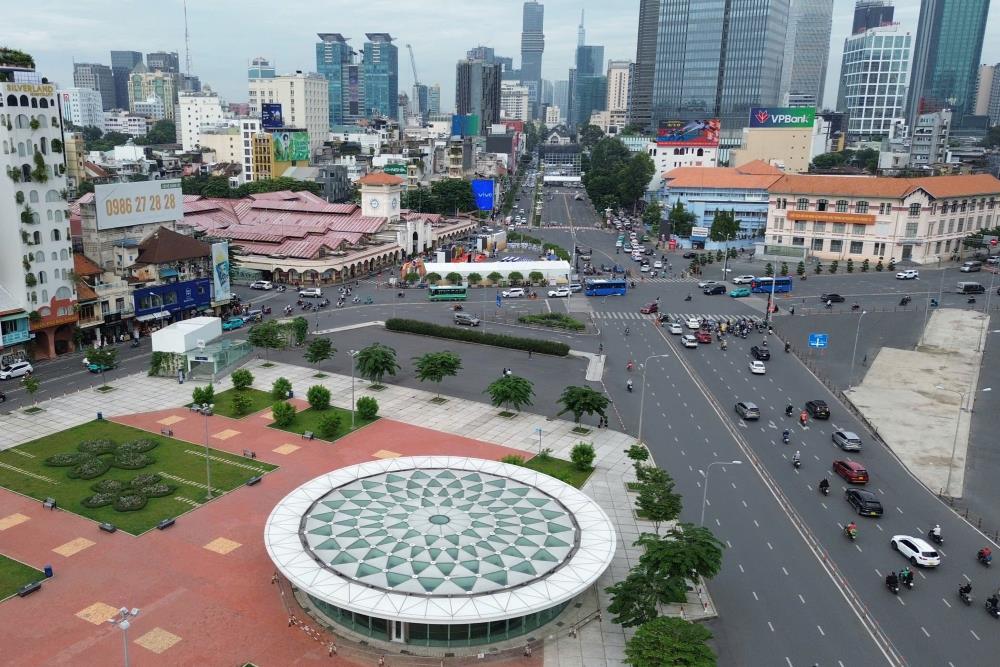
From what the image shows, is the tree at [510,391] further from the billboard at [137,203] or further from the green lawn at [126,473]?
the billboard at [137,203]

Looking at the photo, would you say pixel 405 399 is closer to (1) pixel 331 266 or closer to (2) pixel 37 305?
(2) pixel 37 305

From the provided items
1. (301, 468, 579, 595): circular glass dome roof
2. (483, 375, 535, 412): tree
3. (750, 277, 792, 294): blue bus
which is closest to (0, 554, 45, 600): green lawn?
(301, 468, 579, 595): circular glass dome roof

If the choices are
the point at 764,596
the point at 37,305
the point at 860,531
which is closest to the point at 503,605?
the point at 764,596

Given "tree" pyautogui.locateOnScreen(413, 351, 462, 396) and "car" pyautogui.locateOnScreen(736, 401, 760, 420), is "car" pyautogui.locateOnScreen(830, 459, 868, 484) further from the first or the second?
"tree" pyautogui.locateOnScreen(413, 351, 462, 396)

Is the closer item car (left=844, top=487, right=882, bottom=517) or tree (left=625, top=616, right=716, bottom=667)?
tree (left=625, top=616, right=716, bottom=667)

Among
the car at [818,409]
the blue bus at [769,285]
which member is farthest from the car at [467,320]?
the blue bus at [769,285]

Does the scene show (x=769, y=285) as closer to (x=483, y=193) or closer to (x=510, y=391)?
(x=510, y=391)

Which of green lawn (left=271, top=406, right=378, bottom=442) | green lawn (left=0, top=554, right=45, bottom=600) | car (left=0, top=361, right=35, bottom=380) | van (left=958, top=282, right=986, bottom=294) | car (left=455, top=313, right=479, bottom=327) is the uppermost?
van (left=958, top=282, right=986, bottom=294)
